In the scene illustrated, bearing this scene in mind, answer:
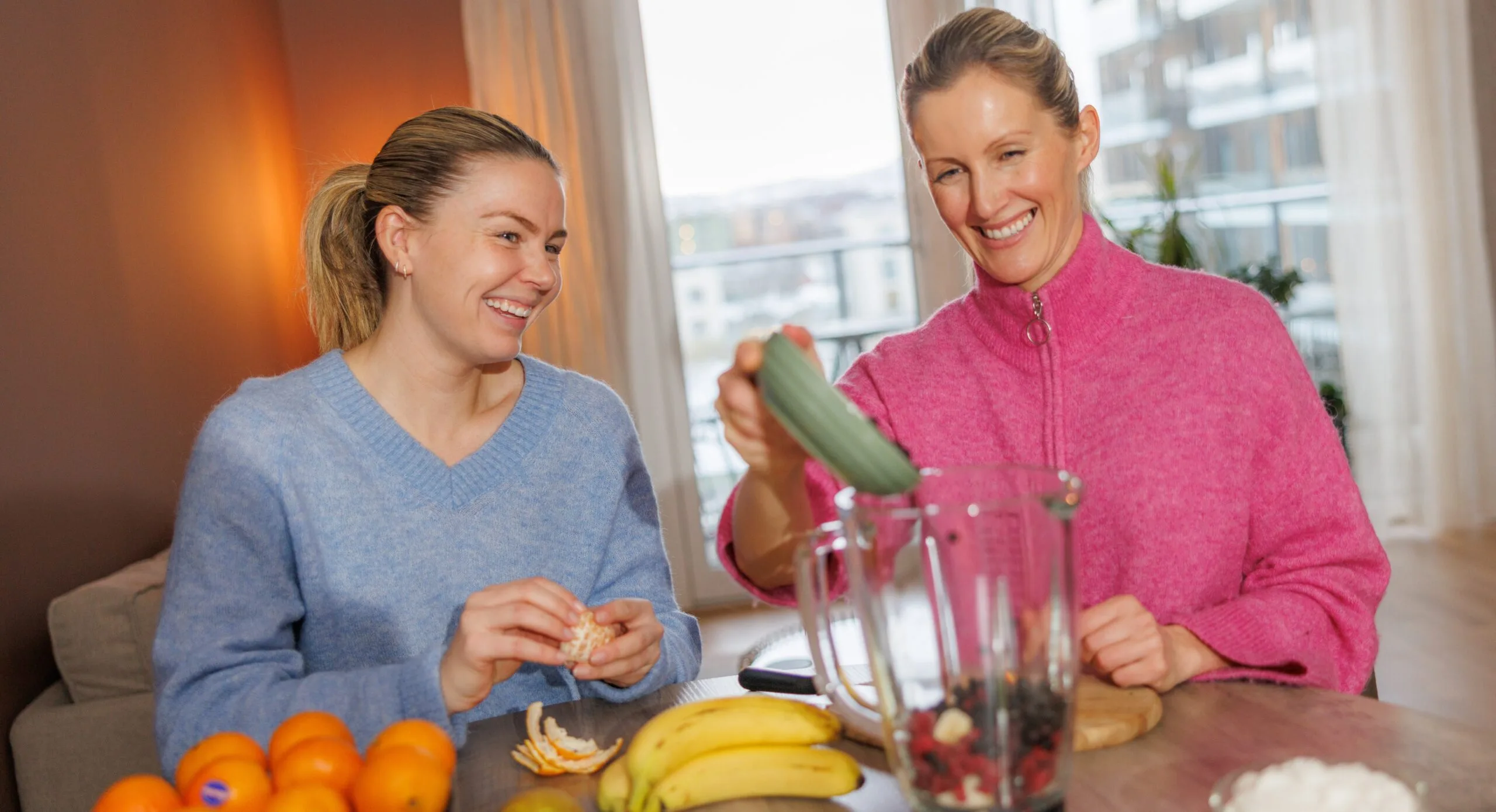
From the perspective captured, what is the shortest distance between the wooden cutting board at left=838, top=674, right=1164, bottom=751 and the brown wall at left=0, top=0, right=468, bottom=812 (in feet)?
4.54

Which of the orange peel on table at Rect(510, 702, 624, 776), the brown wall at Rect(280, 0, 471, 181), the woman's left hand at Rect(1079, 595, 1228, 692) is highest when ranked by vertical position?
the brown wall at Rect(280, 0, 471, 181)

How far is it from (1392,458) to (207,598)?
4471 millimetres

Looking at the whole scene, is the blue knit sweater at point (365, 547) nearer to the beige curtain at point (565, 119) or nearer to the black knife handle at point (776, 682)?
the black knife handle at point (776, 682)

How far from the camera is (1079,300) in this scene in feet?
5.02

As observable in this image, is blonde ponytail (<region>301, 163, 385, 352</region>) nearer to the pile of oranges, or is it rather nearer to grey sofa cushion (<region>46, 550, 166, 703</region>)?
grey sofa cushion (<region>46, 550, 166, 703</region>)

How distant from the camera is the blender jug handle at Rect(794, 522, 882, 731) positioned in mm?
826

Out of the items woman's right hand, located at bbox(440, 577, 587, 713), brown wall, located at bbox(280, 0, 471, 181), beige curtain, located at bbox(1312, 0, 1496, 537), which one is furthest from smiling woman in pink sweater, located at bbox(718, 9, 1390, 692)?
beige curtain, located at bbox(1312, 0, 1496, 537)

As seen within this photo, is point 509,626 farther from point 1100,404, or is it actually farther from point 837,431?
point 1100,404

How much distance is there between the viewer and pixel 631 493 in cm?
173

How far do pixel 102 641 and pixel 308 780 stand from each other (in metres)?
1.49

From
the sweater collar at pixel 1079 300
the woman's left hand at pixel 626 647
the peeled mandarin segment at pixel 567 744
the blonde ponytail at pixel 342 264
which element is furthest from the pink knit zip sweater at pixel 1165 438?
the blonde ponytail at pixel 342 264

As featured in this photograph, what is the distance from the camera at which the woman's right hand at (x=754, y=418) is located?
3.21 ft

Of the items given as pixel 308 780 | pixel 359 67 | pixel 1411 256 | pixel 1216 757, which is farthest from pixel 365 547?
pixel 1411 256

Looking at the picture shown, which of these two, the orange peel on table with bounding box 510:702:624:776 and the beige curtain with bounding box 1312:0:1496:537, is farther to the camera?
the beige curtain with bounding box 1312:0:1496:537
